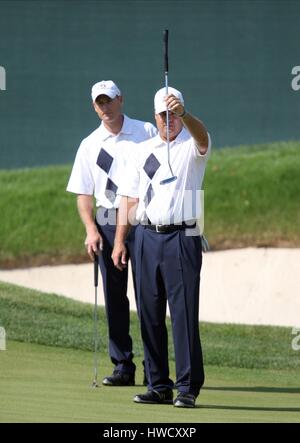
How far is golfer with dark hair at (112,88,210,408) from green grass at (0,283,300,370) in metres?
3.24

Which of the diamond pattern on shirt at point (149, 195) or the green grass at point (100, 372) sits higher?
the diamond pattern on shirt at point (149, 195)

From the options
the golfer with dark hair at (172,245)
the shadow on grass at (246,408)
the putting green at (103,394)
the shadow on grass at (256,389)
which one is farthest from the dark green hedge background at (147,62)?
the shadow on grass at (246,408)

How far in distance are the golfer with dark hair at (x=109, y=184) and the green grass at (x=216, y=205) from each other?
7206 millimetres

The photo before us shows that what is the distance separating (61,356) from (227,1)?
25.7 ft

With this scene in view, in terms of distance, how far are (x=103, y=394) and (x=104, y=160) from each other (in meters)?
1.75

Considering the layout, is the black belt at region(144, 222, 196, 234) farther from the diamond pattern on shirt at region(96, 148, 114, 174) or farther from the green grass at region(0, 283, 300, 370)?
the green grass at region(0, 283, 300, 370)

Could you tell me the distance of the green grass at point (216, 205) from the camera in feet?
53.5

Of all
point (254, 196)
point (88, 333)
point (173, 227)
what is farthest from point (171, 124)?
point (254, 196)

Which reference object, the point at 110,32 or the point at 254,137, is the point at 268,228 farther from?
the point at 110,32

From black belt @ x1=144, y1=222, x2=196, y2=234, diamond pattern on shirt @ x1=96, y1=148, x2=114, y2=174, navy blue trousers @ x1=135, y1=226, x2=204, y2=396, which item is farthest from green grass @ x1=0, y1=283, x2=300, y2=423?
diamond pattern on shirt @ x1=96, y1=148, x2=114, y2=174

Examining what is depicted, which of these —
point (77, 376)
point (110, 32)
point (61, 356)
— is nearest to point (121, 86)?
point (110, 32)

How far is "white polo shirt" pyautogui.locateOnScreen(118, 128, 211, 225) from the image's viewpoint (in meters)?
7.31

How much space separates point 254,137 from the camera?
55.8ft

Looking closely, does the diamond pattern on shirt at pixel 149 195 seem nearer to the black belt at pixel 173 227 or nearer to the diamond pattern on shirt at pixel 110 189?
the black belt at pixel 173 227
